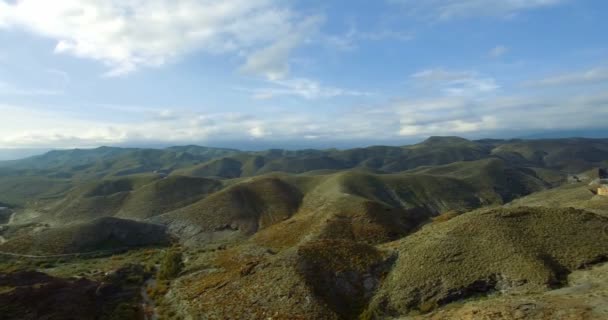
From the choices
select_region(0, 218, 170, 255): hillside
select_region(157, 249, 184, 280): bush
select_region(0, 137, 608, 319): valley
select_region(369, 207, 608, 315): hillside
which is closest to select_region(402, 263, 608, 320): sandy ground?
select_region(0, 137, 608, 319): valley

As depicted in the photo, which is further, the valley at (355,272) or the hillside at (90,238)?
the hillside at (90,238)

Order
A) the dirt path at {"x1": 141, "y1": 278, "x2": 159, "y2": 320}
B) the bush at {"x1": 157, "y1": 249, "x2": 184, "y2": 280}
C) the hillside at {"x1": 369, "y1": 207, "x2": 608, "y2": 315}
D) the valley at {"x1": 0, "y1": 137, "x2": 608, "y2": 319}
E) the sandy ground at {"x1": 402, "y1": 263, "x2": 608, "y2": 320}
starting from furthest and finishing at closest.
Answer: the bush at {"x1": 157, "y1": 249, "x2": 184, "y2": 280} → the dirt path at {"x1": 141, "y1": 278, "x2": 159, "y2": 320} → the hillside at {"x1": 369, "y1": 207, "x2": 608, "y2": 315} → the valley at {"x1": 0, "y1": 137, "x2": 608, "y2": 319} → the sandy ground at {"x1": 402, "y1": 263, "x2": 608, "y2": 320}

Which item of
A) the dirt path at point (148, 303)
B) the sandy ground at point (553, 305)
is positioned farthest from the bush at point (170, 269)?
the sandy ground at point (553, 305)

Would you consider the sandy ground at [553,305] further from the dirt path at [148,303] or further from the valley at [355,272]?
the dirt path at [148,303]

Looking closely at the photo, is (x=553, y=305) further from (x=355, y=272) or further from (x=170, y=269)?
(x=170, y=269)

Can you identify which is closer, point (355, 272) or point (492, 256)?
point (492, 256)

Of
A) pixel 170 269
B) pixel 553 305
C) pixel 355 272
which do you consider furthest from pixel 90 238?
pixel 553 305

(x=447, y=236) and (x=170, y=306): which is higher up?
(x=447, y=236)

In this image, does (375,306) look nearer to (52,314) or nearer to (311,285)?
(311,285)

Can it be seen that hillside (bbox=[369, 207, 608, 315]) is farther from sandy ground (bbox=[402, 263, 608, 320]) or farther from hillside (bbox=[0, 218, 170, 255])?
hillside (bbox=[0, 218, 170, 255])

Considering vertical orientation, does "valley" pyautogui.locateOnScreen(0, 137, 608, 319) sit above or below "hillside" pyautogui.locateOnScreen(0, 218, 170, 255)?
above

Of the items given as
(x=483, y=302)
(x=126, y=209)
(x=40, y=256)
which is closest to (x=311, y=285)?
(x=483, y=302)
